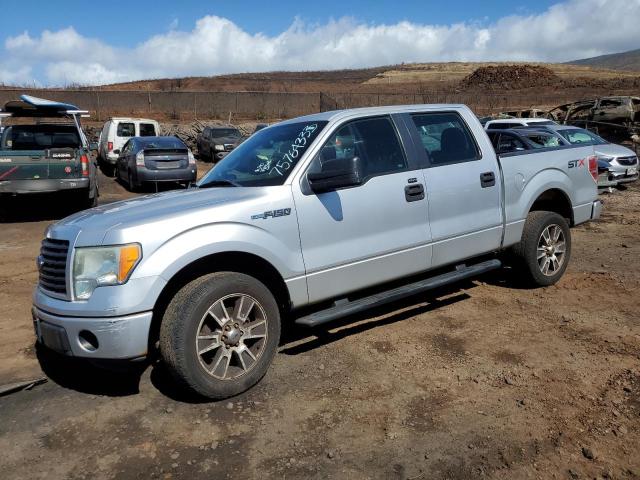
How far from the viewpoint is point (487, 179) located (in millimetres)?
4957

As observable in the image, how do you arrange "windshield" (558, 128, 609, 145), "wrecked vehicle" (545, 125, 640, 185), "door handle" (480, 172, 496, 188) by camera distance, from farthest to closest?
"windshield" (558, 128, 609, 145) < "wrecked vehicle" (545, 125, 640, 185) < "door handle" (480, 172, 496, 188)

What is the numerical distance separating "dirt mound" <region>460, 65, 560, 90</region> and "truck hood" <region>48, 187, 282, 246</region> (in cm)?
5357

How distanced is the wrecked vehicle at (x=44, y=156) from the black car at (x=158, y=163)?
3.30 metres

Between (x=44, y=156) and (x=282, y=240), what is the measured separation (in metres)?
8.15

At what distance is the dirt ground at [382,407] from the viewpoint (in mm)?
2979

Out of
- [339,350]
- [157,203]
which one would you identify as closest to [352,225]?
[339,350]

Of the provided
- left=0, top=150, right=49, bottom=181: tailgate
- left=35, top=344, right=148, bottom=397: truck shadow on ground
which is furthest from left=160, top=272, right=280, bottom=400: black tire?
left=0, top=150, right=49, bottom=181: tailgate

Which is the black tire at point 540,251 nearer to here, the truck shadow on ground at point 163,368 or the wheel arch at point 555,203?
the wheel arch at point 555,203

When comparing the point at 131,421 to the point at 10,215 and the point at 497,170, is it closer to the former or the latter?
the point at 497,170

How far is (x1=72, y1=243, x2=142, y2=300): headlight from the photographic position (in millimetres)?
3295

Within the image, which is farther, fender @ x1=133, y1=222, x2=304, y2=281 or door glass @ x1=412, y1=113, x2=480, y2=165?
door glass @ x1=412, y1=113, x2=480, y2=165

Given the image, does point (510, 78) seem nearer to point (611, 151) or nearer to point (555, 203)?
point (611, 151)

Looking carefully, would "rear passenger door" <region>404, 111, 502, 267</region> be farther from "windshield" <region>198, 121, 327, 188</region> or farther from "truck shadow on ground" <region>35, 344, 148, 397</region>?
"truck shadow on ground" <region>35, 344, 148, 397</region>

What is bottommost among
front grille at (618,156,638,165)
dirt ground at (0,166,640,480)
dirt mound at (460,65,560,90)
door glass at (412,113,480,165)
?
dirt ground at (0,166,640,480)
